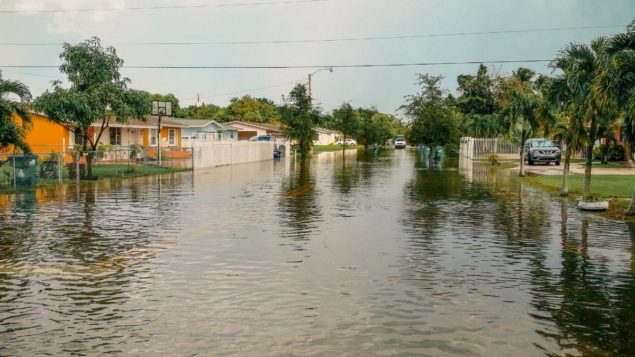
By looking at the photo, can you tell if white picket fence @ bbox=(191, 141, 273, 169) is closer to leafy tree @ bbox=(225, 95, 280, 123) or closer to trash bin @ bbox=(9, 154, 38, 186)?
trash bin @ bbox=(9, 154, 38, 186)

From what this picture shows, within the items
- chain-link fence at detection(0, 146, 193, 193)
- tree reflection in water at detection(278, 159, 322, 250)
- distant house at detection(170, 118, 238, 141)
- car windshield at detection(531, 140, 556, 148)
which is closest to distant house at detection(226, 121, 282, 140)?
distant house at detection(170, 118, 238, 141)

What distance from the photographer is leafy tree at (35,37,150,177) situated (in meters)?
29.5

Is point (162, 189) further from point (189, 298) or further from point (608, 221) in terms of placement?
point (189, 298)

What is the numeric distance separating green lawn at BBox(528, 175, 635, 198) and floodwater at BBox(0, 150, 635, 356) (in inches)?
212

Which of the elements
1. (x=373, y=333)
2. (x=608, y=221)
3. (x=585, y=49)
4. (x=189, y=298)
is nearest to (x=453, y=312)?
(x=373, y=333)

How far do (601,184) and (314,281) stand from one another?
20.5 metres

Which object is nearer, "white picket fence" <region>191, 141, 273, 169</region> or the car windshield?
"white picket fence" <region>191, 141, 273, 169</region>

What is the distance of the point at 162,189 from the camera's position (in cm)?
2603

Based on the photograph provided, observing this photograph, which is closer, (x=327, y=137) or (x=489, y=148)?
(x=489, y=148)

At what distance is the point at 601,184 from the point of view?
2661 centimetres

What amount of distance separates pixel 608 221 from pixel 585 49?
242 inches

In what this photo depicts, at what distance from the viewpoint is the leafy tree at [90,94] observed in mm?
29531

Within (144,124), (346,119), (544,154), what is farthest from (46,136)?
(346,119)

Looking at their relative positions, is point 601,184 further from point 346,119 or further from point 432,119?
point 346,119
